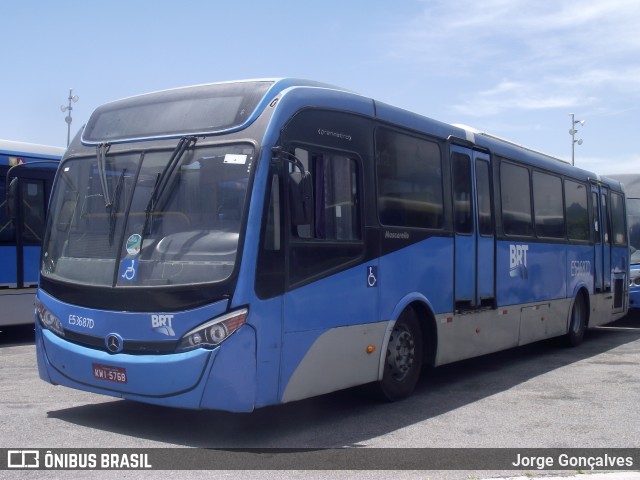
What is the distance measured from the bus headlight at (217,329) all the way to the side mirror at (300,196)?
39.3 inches

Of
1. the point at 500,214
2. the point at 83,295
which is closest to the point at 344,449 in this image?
the point at 83,295

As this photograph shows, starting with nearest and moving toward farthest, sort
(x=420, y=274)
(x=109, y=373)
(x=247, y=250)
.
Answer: (x=247, y=250) < (x=109, y=373) < (x=420, y=274)

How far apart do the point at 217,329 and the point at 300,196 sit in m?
1.36

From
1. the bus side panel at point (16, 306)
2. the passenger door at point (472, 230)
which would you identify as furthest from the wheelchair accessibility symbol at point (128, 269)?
the bus side panel at point (16, 306)

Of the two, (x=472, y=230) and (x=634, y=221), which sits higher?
(x=634, y=221)

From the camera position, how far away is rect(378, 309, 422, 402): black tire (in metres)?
8.67

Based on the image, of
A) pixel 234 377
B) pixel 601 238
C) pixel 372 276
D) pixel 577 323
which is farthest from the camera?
pixel 601 238

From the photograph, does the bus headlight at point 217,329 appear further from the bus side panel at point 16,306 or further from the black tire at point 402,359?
the bus side panel at point 16,306

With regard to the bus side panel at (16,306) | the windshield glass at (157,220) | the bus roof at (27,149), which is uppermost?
the bus roof at (27,149)

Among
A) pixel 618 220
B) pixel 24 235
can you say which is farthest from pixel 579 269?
pixel 24 235

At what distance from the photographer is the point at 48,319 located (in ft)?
25.1

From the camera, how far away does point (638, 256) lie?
20141 mm

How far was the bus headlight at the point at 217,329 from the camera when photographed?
6.55 m

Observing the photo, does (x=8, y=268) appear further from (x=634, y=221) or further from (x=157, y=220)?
(x=634, y=221)
